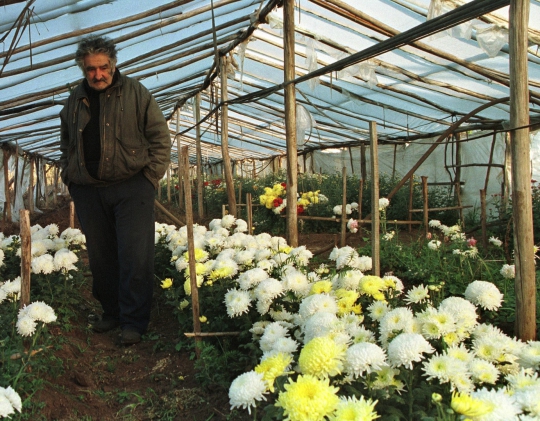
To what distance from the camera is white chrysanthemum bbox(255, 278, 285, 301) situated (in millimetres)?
2418

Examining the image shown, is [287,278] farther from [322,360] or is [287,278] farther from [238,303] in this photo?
[322,360]

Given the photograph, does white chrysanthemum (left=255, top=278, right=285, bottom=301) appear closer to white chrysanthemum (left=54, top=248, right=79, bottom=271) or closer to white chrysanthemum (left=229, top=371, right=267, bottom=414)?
white chrysanthemum (left=229, top=371, right=267, bottom=414)

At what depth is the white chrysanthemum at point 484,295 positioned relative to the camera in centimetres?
210

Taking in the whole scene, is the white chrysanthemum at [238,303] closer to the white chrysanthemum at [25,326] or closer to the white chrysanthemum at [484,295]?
the white chrysanthemum at [25,326]

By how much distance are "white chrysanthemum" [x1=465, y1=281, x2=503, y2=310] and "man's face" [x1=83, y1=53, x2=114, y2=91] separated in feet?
7.52

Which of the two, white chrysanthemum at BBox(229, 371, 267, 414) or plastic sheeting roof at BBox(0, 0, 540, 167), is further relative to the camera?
plastic sheeting roof at BBox(0, 0, 540, 167)

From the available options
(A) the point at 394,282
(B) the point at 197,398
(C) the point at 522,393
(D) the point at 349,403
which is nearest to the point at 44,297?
(B) the point at 197,398

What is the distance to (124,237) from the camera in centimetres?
312

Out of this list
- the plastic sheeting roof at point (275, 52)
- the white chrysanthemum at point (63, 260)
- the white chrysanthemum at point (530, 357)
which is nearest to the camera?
the white chrysanthemum at point (530, 357)

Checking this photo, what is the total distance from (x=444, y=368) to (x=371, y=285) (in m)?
0.76

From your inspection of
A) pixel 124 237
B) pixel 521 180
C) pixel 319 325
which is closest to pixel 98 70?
pixel 124 237

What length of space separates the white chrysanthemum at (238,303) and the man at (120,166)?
2.96ft

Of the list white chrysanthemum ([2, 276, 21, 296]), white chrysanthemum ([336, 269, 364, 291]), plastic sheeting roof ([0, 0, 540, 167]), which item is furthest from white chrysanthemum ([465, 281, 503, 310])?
white chrysanthemum ([2, 276, 21, 296])

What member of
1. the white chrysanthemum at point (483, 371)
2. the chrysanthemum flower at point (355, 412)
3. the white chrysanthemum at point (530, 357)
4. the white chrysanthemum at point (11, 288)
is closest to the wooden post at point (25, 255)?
the white chrysanthemum at point (11, 288)
